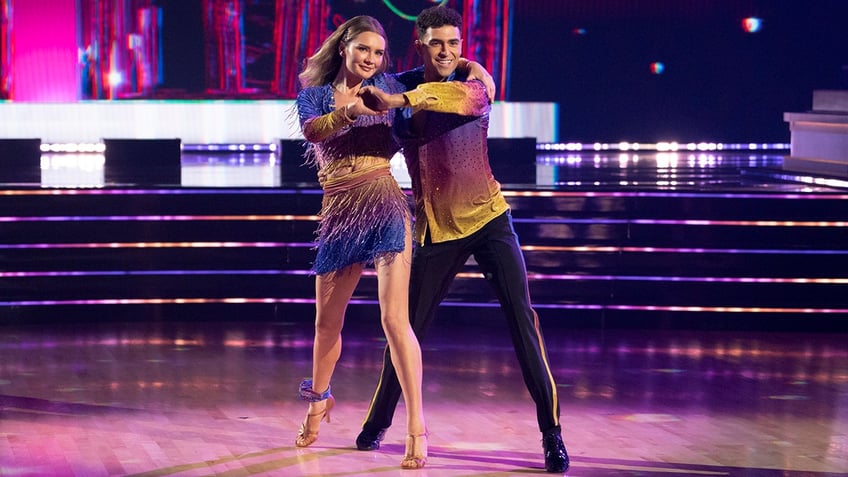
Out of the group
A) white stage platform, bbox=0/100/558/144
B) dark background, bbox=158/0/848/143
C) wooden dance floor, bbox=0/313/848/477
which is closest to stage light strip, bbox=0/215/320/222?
wooden dance floor, bbox=0/313/848/477

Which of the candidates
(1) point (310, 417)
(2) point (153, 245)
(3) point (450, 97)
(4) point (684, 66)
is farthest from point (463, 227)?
(4) point (684, 66)

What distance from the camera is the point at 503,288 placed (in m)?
3.89

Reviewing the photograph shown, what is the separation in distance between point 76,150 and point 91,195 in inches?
286

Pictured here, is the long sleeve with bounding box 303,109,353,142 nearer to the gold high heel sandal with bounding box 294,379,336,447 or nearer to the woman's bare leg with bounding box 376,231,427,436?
the woman's bare leg with bounding box 376,231,427,436

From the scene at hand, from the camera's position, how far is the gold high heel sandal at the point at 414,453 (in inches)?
152

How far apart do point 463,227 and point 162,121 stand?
35.2 feet

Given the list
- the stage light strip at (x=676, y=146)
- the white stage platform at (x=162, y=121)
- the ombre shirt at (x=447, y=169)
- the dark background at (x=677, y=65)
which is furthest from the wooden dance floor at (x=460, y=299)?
the dark background at (x=677, y=65)

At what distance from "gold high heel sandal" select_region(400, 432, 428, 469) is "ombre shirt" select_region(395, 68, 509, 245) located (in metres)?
0.61

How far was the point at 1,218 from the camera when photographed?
6.72m

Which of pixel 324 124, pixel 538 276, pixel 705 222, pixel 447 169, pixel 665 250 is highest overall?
pixel 324 124

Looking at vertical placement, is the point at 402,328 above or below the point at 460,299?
above

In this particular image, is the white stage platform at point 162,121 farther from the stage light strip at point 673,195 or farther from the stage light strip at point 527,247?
the stage light strip at point 673,195

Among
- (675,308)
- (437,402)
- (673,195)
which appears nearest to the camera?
(437,402)

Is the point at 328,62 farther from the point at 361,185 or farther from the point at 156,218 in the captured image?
the point at 156,218
